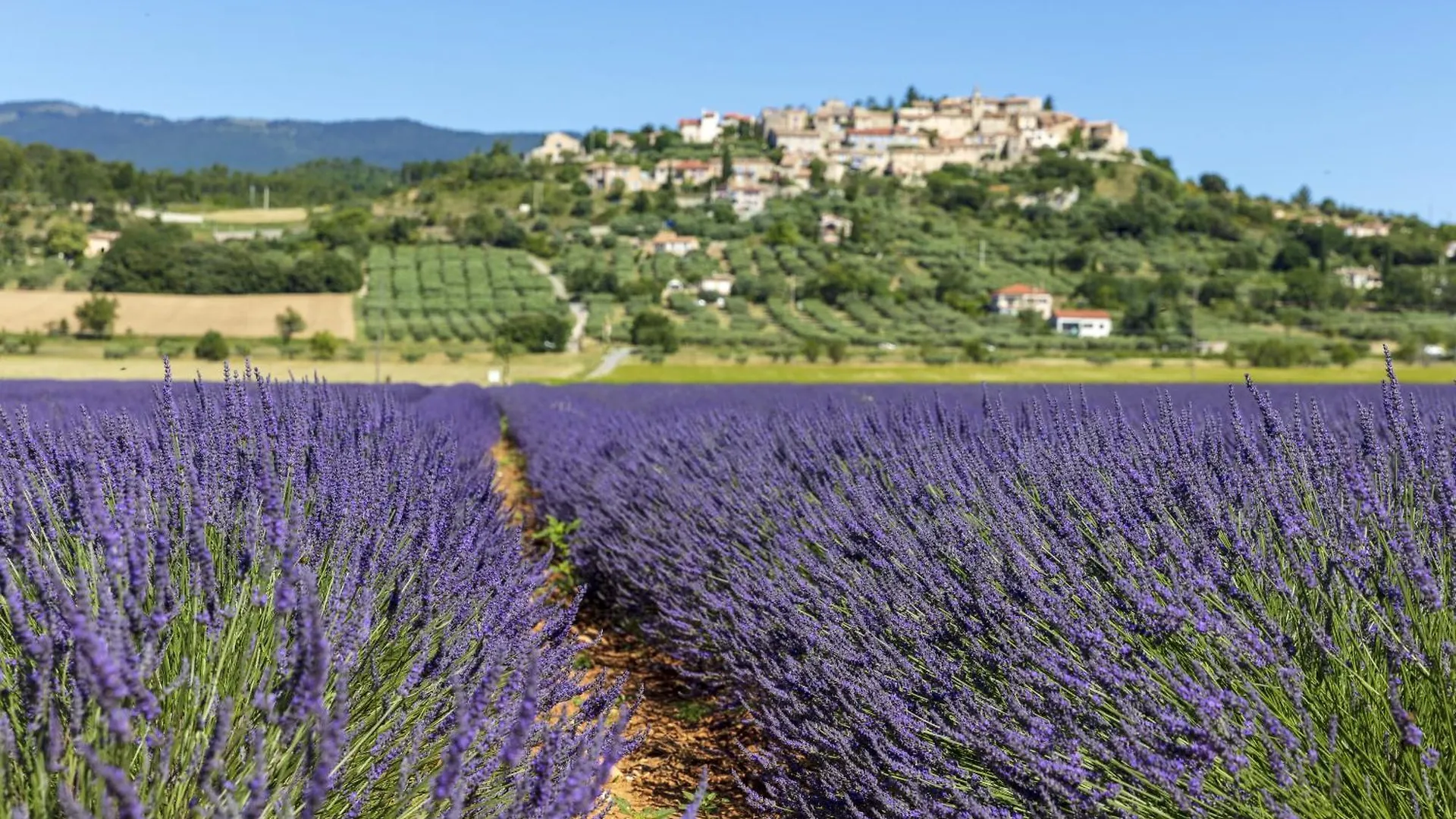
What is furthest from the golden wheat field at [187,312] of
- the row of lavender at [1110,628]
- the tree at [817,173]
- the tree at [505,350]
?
the tree at [817,173]

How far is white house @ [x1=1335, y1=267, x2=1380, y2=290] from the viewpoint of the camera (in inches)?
3327

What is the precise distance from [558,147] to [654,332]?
100216mm

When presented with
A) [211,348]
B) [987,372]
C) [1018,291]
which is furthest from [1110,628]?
[1018,291]

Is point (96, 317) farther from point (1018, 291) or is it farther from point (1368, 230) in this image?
point (1368, 230)

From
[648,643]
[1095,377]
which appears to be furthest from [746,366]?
[648,643]

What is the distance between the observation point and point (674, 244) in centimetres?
8531

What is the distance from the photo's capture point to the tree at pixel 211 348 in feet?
117

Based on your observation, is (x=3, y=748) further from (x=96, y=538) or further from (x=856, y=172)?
(x=856, y=172)

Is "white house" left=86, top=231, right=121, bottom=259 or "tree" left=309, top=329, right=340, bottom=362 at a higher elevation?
"white house" left=86, top=231, right=121, bottom=259

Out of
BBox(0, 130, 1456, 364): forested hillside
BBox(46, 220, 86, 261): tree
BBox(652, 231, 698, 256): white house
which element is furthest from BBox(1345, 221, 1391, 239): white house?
BBox(46, 220, 86, 261): tree

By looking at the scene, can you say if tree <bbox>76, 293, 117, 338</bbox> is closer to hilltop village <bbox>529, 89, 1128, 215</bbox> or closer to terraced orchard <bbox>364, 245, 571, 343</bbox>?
terraced orchard <bbox>364, 245, 571, 343</bbox>

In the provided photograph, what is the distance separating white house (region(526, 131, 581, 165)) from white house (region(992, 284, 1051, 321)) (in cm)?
7829

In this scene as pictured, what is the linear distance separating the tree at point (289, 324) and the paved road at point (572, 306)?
10933mm

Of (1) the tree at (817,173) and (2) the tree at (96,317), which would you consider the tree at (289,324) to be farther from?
(1) the tree at (817,173)
